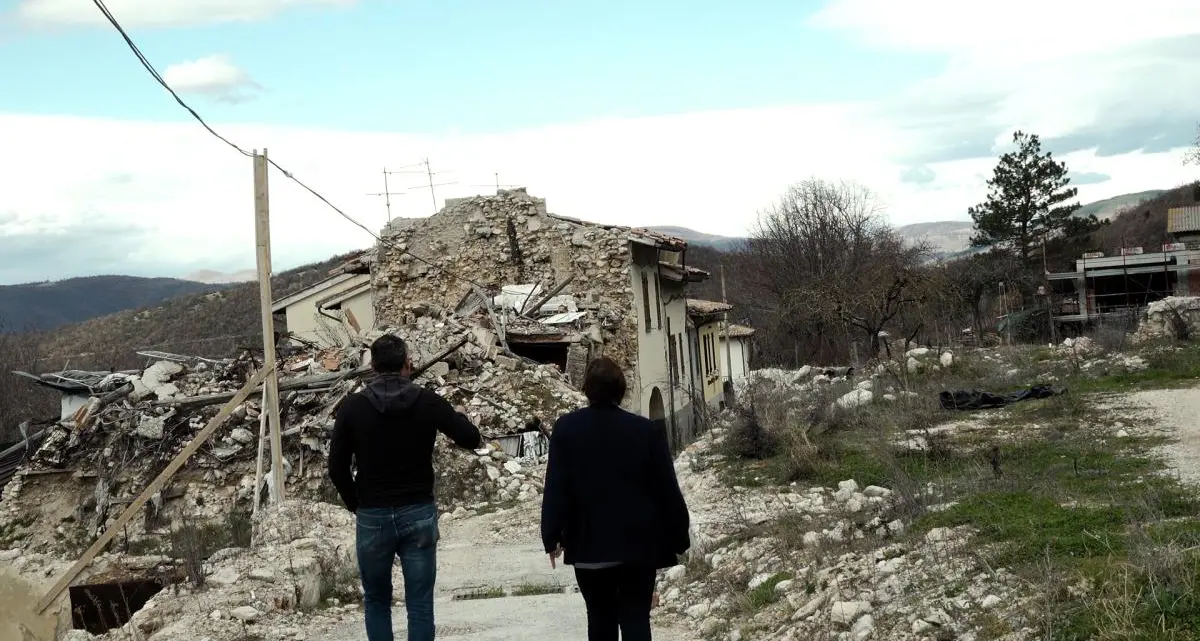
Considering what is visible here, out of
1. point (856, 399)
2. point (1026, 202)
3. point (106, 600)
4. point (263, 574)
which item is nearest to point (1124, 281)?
point (1026, 202)

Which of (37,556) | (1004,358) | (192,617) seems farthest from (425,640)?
(1004,358)

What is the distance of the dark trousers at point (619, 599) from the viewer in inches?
206

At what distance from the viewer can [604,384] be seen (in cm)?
531

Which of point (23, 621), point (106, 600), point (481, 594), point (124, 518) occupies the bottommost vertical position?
point (106, 600)

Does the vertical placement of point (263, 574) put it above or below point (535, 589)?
above

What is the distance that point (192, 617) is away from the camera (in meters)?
8.22

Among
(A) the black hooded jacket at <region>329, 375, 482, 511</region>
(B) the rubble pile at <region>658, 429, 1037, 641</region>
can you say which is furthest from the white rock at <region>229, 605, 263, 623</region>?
(B) the rubble pile at <region>658, 429, 1037, 641</region>

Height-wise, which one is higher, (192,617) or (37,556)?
(192,617)

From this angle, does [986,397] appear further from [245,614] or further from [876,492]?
[245,614]

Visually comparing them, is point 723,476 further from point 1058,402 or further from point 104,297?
point 104,297

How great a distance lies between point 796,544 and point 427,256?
20.8m

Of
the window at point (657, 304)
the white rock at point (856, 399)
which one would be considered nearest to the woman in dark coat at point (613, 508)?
the white rock at point (856, 399)

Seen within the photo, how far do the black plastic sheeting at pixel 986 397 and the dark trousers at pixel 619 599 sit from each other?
13.0 m

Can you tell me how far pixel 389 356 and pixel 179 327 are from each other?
63.4 metres
